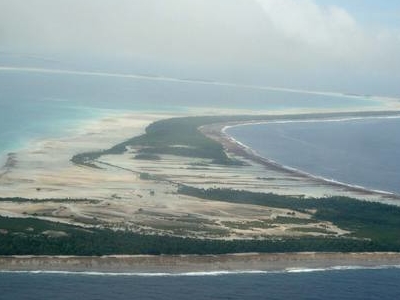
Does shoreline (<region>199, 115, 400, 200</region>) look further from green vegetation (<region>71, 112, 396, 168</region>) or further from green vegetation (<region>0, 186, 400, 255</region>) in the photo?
green vegetation (<region>0, 186, 400, 255</region>)

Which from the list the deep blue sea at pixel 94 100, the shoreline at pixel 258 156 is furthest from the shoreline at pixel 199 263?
the deep blue sea at pixel 94 100

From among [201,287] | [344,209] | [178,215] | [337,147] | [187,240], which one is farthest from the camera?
[337,147]

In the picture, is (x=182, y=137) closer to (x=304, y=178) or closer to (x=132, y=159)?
(x=132, y=159)

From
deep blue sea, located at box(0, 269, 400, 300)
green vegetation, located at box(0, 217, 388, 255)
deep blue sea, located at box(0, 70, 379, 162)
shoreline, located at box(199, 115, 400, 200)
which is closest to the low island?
green vegetation, located at box(0, 217, 388, 255)

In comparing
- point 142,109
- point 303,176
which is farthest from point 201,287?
point 142,109

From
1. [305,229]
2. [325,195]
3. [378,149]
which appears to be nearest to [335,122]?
[378,149]

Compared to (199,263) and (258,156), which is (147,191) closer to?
(199,263)
